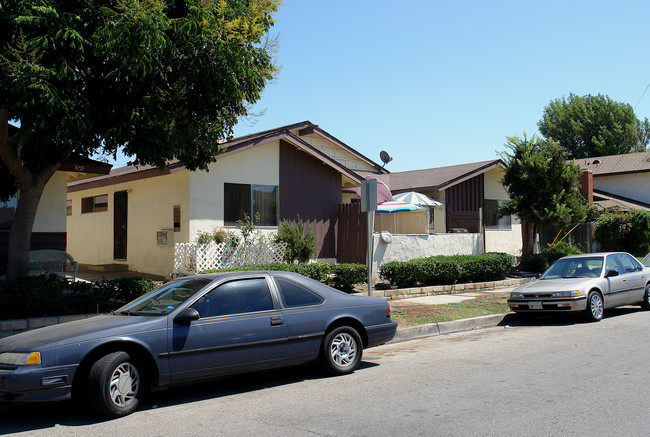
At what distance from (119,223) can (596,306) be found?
48.3ft

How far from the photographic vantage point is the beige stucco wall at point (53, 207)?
520 inches

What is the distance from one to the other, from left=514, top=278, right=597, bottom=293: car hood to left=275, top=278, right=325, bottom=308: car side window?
243 inches

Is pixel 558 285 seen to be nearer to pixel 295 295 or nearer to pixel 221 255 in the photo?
pixel 295 295

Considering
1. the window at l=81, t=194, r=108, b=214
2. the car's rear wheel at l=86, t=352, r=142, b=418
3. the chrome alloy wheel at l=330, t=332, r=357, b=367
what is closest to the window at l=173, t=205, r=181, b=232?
the window at l=81, t=194, r=108, b=214

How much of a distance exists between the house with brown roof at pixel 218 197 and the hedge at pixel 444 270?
3.34 meters

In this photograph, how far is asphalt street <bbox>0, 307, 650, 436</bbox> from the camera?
17.4 feet

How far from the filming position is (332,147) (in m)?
25.7

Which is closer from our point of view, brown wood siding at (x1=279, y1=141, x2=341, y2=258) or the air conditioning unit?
the air conditioning unit

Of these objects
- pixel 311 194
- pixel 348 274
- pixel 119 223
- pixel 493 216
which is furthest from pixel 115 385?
pixel 493 216

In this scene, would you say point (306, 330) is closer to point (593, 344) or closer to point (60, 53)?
point (593, 344)

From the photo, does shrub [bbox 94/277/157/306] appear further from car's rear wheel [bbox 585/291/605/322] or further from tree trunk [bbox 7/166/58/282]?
car's rear wheel [bbox 585/291/605/322]

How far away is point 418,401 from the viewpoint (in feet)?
20.1

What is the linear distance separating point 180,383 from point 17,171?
5930 mm

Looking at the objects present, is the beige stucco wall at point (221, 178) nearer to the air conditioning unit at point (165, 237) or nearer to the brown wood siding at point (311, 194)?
the brown wood siding at point (311, 194)
